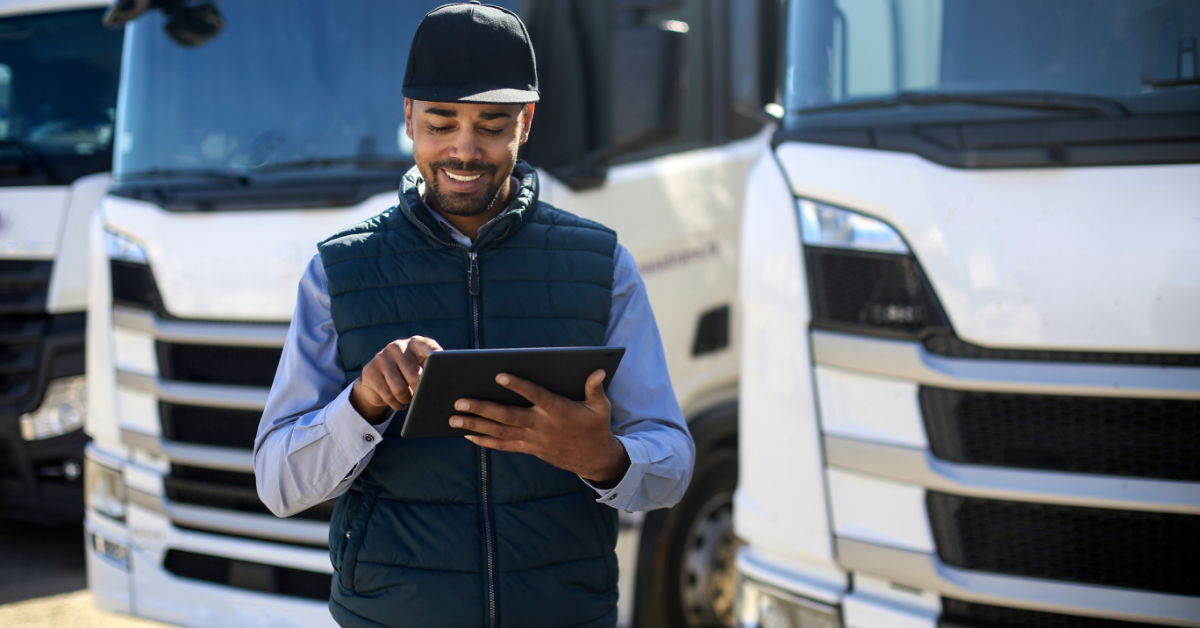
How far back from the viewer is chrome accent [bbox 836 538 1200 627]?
2.60 meters

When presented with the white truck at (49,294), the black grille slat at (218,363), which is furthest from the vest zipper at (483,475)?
the white truck at (49,294)

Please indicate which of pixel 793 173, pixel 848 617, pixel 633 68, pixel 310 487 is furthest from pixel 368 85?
pixel 848 617

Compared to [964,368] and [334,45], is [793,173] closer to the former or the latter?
[964,368]

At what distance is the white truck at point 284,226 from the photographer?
363 cm

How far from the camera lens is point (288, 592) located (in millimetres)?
3820

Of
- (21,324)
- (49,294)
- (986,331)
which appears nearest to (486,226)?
(986,331)

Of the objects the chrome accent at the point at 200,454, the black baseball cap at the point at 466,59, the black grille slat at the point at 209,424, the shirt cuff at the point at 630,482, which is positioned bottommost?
the chrome accent at the point at 200,454

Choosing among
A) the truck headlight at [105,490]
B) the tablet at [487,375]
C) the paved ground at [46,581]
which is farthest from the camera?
the paved ground at [46,581]

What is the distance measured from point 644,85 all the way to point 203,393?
200 centimetres

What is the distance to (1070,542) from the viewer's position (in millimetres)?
2693

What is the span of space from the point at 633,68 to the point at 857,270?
130 cm

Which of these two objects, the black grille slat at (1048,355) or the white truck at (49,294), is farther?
the white truck at (49,294)

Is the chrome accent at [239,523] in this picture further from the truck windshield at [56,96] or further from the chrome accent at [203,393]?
the truck windshield at [56,96]

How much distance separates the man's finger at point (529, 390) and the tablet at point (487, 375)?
15 millimetres
